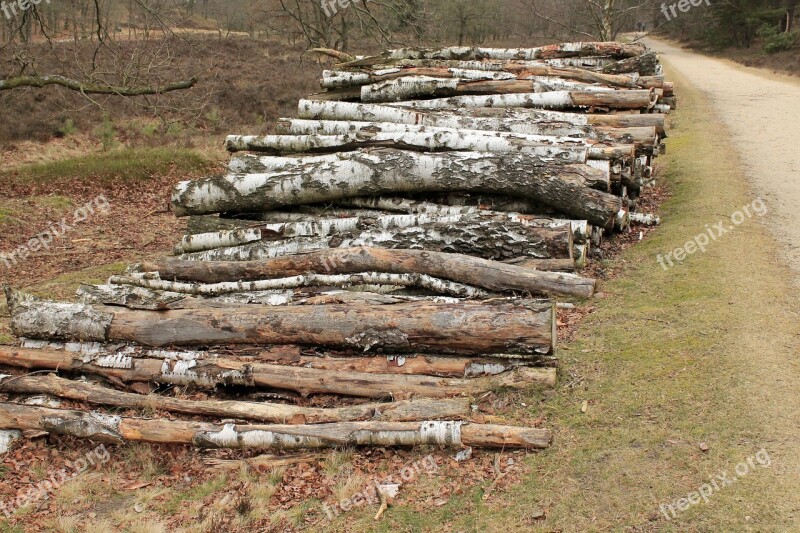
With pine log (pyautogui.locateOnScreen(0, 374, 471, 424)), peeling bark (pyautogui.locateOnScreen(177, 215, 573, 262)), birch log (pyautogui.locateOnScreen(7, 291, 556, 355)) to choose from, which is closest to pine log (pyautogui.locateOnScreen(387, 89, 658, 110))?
peeling bark (pyautogui.locateOnScreen(177, 215, 573, 262))

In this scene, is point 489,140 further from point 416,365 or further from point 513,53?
point 513,53

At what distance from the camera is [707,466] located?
202 inches

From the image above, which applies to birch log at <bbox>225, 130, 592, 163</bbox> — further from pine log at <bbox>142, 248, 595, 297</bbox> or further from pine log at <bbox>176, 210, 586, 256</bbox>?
pine log at <bbox>142, 248, 595, 297</bbox>

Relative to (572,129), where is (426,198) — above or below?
below

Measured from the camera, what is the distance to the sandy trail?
11.1 m

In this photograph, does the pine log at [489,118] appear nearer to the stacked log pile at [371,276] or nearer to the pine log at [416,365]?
the stacked log pile at [371,276]

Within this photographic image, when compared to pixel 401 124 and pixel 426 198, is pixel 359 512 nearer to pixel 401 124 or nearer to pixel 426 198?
pixel 426 198

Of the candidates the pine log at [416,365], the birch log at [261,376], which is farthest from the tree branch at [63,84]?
the pine log at [416,365]

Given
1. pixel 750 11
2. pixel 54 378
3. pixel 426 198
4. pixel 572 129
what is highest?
pixel 750 11

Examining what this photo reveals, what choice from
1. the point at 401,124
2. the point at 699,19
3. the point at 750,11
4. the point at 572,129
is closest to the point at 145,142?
the point at 401,124

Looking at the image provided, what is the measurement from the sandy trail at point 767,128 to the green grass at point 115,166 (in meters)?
14.9

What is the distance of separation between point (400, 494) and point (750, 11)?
50.6 m

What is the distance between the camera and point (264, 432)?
623 cm

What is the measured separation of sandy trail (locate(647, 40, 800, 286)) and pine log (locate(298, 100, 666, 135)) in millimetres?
2507
